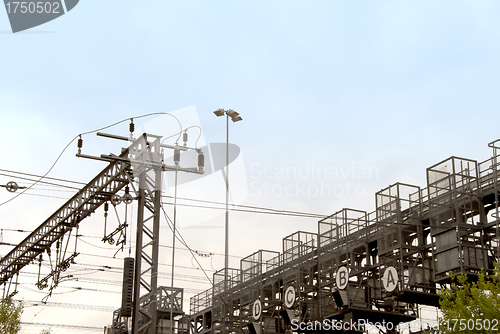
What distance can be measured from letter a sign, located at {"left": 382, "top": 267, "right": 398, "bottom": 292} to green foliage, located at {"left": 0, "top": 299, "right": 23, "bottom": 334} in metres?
21.6

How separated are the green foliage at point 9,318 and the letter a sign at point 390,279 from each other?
21.6m

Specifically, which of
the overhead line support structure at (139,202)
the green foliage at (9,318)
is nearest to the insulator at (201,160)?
the overhead line support structure at (139,202)

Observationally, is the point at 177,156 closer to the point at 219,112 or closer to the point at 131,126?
the point at 131,126

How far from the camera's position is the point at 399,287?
28938 mm

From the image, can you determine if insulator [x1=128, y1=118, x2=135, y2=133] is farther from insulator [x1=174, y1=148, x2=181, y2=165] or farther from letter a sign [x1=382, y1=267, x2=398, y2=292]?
letter a sign [x1=382, y1=267, x2=398, y2=292]

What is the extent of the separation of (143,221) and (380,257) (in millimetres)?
10894

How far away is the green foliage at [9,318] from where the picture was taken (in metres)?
38.3

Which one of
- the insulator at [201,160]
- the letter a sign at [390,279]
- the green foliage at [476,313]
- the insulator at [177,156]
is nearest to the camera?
the green foliage at [476,313]

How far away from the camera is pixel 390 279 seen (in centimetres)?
2827

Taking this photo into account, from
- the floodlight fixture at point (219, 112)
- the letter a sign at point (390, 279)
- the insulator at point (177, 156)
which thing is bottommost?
the letter a sign at point (390, 279)

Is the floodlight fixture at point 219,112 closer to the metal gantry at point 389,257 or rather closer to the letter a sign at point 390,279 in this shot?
the metal gantry at point 389,257

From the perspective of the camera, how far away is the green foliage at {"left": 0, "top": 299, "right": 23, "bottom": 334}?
38344 mm

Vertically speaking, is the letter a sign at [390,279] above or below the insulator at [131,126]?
below

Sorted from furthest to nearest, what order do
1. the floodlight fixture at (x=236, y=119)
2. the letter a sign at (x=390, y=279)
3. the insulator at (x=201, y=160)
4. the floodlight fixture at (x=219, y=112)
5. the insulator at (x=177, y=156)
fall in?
the floodlight fixture at (x=219, y=112)
the floodlight fixture at (x=236, y=119)
the insulator at (x=201, y=160)
the insulator at (x=177, y=156)
the letter a sign at (x=390, y=279)
